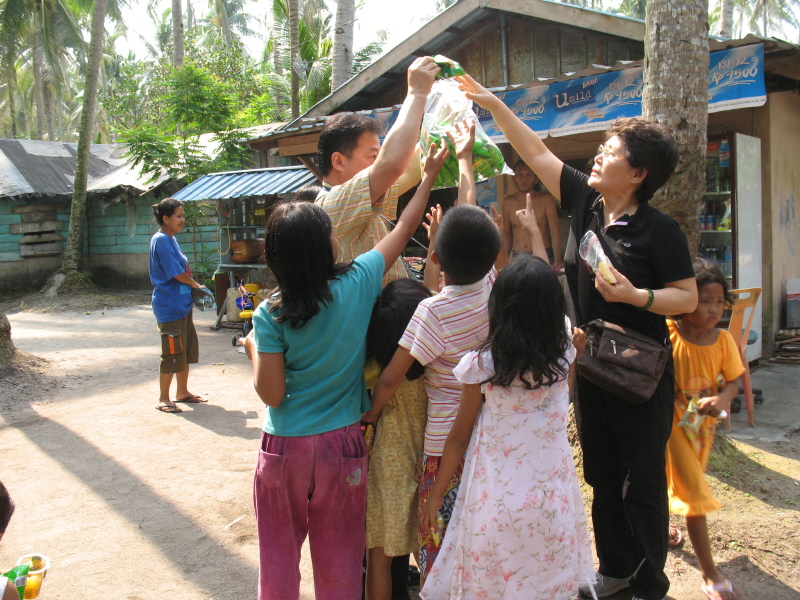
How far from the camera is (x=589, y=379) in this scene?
86.2 inches

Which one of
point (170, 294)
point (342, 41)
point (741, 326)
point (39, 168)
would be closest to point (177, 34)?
point (39, 168)

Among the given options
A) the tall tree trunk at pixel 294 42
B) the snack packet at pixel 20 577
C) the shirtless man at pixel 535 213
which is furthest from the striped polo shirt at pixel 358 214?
the tall tree trunk at pixel 294 42

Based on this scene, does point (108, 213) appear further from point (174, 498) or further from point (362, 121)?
point (362, 121)

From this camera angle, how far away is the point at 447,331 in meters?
1.95

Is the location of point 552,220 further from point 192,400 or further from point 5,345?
point 5,345

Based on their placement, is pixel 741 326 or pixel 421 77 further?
pixel 741 326

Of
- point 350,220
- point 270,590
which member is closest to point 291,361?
point 350,220

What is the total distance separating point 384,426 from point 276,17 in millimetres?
18013

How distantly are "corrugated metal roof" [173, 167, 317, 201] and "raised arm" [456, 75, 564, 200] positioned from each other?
5.43 meters

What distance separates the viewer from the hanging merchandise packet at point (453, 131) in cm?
235

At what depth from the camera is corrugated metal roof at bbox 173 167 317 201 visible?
7910 mm

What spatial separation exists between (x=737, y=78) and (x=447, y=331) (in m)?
4.30

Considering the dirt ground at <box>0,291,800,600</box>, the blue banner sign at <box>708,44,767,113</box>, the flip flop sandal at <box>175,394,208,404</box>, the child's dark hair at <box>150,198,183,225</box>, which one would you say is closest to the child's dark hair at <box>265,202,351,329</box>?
the dirt ground at <box>0,291,800,600</box>

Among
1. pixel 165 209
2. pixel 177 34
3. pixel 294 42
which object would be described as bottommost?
pixel 165 209
